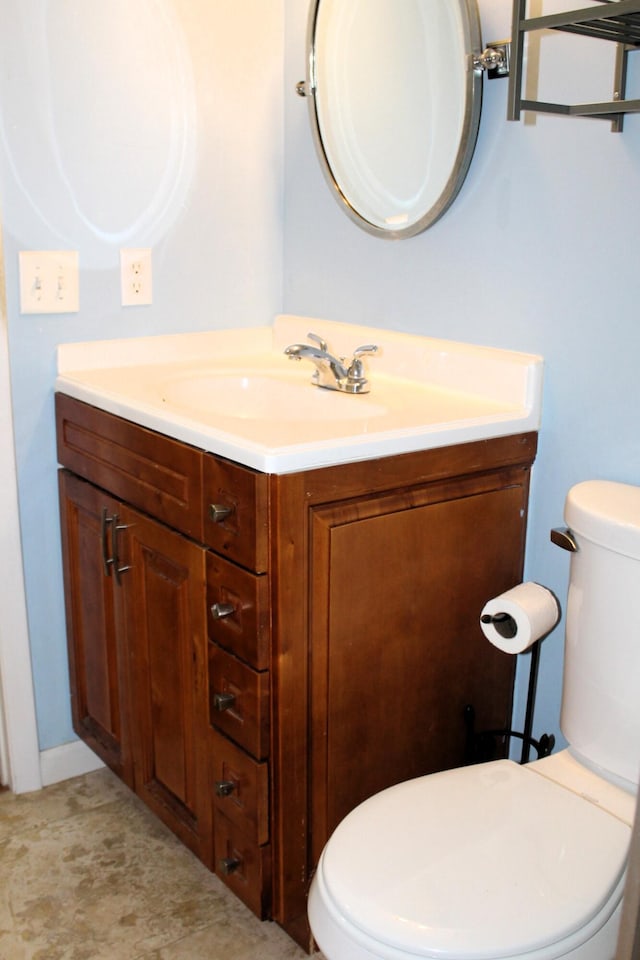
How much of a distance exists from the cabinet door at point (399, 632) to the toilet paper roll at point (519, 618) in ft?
0.39

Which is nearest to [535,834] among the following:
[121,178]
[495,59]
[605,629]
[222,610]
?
[605,629]

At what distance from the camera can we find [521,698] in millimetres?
1717

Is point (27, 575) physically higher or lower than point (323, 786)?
higher

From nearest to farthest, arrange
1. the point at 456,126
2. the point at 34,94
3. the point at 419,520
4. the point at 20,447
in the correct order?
the point at 419,520, the point at 456,126, the point at 34,94, the point at 20,447

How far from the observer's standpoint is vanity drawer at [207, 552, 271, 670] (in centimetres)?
134

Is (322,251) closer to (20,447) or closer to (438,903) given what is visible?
(20,447)

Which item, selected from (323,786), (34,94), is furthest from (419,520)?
(34,94)

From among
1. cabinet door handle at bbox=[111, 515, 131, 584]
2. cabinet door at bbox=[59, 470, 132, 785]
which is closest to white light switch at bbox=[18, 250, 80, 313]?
cabinet door at bbox=[59, 470, 132, 785]

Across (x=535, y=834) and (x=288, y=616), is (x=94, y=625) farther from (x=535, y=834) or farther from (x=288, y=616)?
(x=535, y=834)

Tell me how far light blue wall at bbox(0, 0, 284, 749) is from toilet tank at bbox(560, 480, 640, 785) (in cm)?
99

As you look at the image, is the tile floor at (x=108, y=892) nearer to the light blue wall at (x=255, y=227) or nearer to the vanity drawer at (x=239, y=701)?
the light blue wall at (x=255, y=227)

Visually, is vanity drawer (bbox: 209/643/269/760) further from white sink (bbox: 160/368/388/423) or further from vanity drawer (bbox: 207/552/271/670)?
white sink (bbox: 160/368/388/423)

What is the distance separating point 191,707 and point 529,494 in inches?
26.7

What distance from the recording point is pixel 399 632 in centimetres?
150
